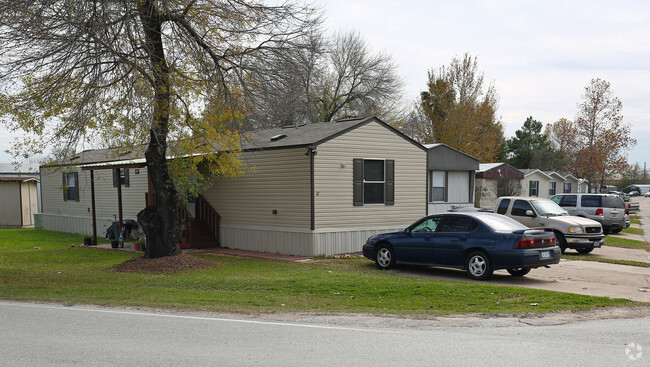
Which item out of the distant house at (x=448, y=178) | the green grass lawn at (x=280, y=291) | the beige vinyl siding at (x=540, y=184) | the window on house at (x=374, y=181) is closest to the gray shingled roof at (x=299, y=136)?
the window on house at (x=374, y=181)

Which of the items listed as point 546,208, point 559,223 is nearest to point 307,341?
point 559,223

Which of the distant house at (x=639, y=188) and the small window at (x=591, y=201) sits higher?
the small window at (x=591, y=201)

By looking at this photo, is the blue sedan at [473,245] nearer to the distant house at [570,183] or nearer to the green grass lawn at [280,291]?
the green grass lawn at [280,291]

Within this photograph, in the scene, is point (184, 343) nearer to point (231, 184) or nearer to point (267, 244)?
point (267, 244)

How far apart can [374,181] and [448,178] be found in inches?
360

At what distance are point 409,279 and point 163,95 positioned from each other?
7.17 m

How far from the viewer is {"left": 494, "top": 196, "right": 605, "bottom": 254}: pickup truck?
16.8 meters

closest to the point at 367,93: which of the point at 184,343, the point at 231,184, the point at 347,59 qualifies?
the point at 347,59

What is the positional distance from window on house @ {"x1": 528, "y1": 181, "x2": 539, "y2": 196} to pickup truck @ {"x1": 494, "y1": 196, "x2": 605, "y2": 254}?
22.4m

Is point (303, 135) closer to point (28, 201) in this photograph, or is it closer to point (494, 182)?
point (494, 182)

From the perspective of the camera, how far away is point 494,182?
118 feet

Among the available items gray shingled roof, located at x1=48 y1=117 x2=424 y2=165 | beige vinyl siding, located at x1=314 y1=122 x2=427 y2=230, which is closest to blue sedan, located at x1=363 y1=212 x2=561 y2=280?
beige vinyl siding, located at x1=314 y1=122 x2=427 y2=230

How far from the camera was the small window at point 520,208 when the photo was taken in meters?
18.1

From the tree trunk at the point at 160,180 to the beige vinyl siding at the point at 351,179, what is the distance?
4234mm
